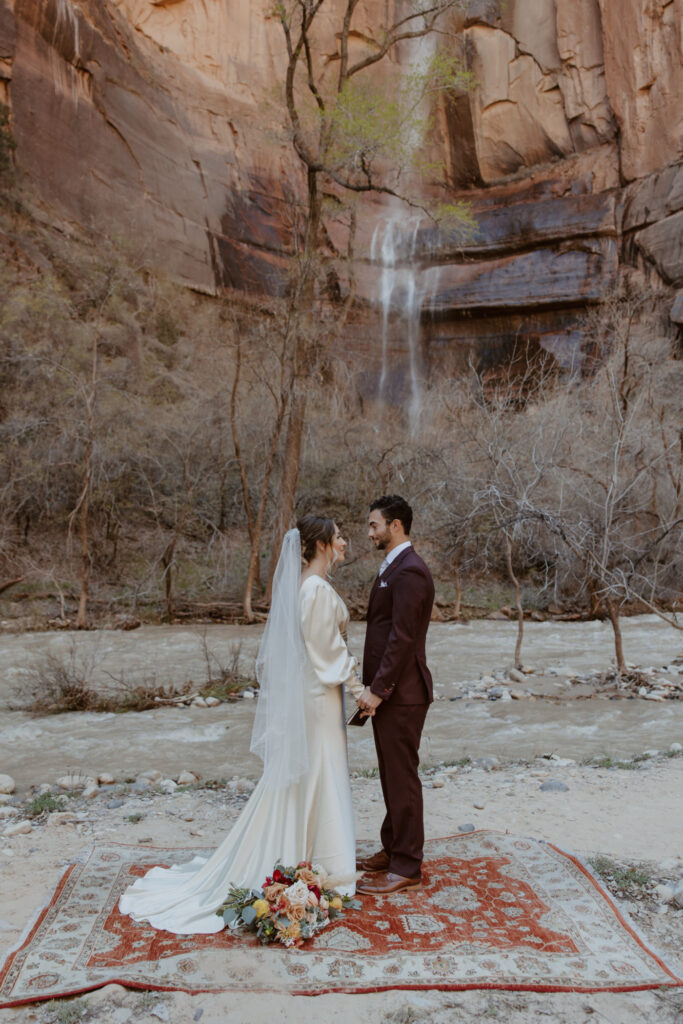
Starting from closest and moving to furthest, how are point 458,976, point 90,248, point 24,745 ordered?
point 458,976, point 24,745, point 90,248

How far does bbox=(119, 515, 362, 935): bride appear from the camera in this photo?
3656 mm

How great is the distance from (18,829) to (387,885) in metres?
2.63

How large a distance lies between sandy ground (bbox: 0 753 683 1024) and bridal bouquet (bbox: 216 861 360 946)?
1.24 feet

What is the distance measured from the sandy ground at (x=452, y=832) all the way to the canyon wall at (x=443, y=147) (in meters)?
22.5

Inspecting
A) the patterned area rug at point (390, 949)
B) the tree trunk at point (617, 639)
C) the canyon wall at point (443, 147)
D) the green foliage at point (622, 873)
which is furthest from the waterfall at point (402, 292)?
the patterned area rug at point (390, 949)

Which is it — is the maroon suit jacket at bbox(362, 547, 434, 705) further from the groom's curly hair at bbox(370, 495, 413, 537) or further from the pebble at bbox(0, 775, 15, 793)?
the pebble at bbox(0, 775, 15, 793)

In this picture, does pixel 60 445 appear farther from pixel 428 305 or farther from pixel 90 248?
pixel 428 305

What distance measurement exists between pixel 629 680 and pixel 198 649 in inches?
268

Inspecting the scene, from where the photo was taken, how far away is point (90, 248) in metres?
24.6

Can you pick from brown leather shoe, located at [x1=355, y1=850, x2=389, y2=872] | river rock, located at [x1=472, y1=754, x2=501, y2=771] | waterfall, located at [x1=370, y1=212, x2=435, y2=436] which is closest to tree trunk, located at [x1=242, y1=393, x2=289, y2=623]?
river rock, located at [x1=472, y1=754, x2=501, y2=771]

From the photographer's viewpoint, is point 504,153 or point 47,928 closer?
point 47,928

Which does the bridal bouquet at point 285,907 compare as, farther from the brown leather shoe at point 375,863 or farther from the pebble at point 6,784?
the pebble at point 6,784

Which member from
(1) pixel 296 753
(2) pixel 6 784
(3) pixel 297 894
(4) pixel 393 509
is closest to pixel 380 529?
(4) pixel 393 509

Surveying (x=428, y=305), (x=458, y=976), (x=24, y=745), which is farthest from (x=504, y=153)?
(x=458, y=976)
